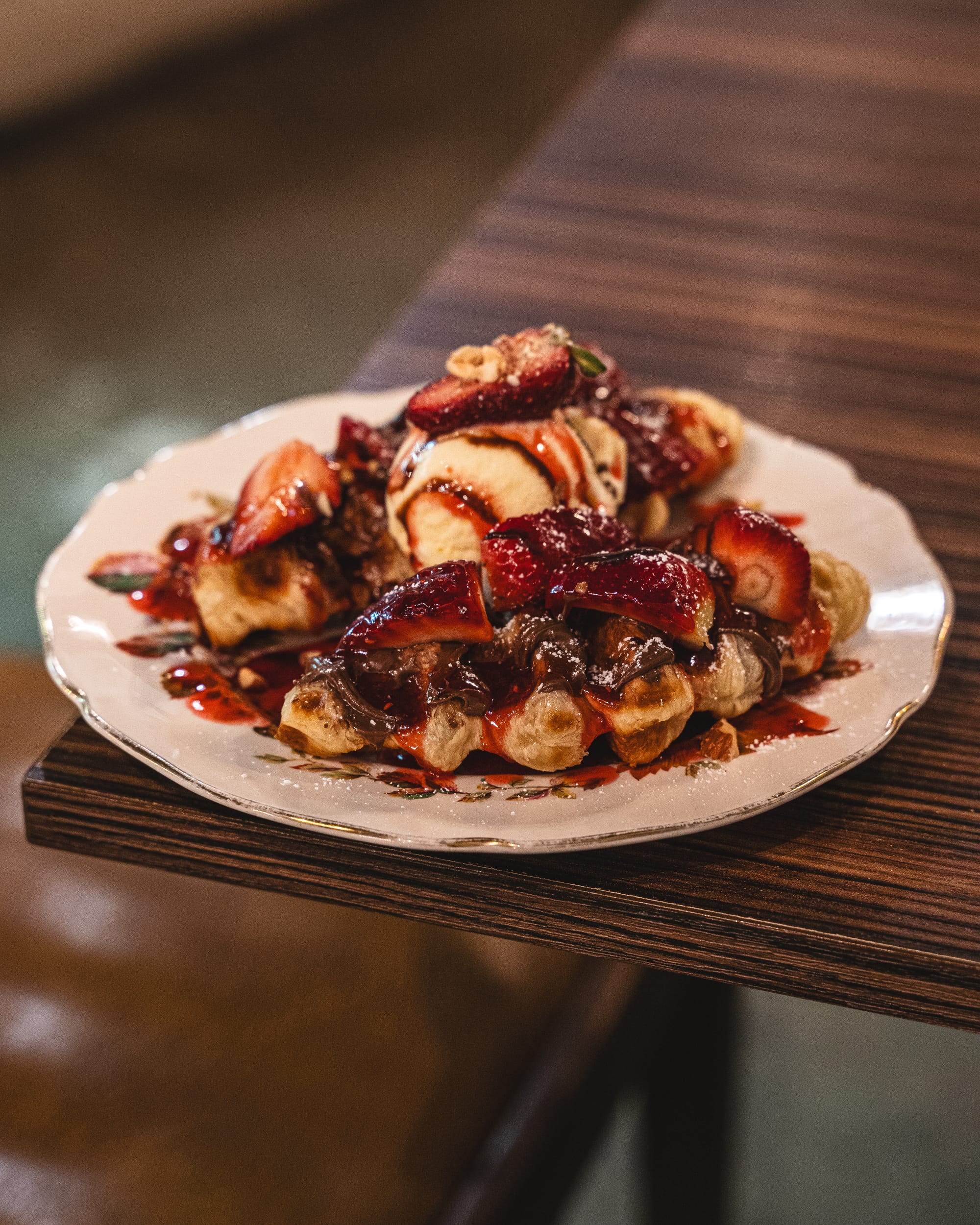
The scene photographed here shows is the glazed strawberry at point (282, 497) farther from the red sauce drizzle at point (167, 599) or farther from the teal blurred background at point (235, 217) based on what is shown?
the teal blurred background at point (235, 217)

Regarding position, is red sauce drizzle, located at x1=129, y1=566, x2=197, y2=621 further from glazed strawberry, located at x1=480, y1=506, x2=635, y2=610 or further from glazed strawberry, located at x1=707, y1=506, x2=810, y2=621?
glazed strawberry, located at x1=707, y1=506, x2=810, y2=621

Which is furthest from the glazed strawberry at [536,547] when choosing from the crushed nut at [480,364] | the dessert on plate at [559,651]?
the crushed nut at [480,364]

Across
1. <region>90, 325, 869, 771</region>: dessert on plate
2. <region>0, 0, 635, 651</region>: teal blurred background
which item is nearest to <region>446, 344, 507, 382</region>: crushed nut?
<region>90, 325, 869, 771</region>: dessert on plate

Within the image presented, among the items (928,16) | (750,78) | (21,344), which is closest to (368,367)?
(750,78)

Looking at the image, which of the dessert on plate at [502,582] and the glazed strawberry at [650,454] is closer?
the dessert on plate at [502,582]

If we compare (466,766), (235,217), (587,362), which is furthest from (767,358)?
(235,217)

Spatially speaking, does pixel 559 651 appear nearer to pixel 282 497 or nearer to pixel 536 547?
pixel 536 547

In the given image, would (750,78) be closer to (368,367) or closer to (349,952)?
(368,367)
